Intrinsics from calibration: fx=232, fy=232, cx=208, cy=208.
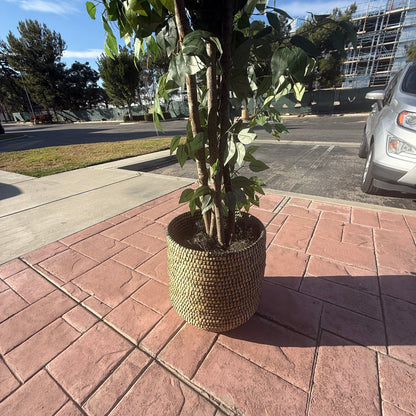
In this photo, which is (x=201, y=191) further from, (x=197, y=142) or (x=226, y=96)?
(x=226, y=96)

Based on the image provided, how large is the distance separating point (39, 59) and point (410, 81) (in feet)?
160

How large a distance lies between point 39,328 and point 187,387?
3.59 ft

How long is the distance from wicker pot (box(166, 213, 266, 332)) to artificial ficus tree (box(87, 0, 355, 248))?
27cm

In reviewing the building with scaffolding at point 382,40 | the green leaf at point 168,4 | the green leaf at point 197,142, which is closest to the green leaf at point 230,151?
the green leaf at point 197,142

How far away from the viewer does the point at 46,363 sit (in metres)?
1.35

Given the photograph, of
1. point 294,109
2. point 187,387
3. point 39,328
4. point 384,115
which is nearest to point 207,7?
point 187,387

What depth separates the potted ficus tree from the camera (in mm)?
820

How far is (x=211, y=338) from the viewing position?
4.83ft

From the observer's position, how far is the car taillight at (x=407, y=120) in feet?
8.69

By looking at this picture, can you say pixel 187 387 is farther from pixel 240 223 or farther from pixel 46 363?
pixel 240 223

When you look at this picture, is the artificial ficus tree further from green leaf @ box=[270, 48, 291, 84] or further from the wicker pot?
the wicker pot

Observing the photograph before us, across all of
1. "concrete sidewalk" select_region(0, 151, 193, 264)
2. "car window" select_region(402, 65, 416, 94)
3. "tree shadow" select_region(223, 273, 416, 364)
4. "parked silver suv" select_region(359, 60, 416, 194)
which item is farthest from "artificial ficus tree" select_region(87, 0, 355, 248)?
"car window" select_region(402, 65, 416, 94)

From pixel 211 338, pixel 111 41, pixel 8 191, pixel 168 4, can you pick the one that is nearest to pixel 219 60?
pixel 168 4

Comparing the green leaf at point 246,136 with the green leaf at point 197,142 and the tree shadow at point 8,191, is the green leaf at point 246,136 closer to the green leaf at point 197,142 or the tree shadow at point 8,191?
the green leaf at point 197,142
